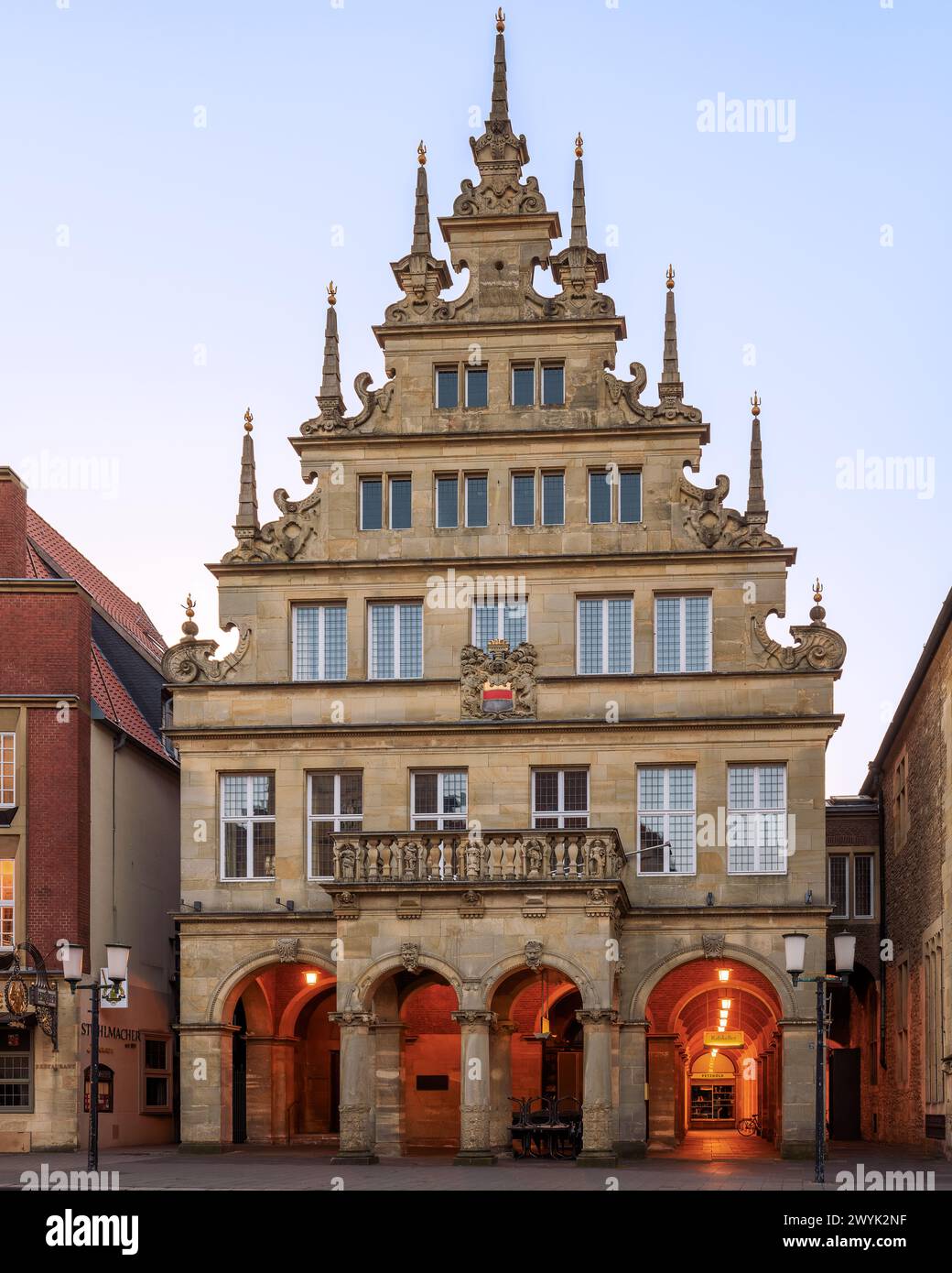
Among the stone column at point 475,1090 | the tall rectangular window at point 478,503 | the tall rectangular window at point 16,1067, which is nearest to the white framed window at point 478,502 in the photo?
the tall rectangular window at point 478,503

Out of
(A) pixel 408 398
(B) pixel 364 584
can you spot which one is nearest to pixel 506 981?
(B) pixel 364 584

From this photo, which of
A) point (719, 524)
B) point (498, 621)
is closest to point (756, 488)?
point (719, 524)

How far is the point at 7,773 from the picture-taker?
48656mm

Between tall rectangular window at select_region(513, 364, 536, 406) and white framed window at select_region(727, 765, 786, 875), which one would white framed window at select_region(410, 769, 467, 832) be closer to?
white framed window at select_region(727, 765, 786, 875)

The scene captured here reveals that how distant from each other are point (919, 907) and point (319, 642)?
51.3 ft

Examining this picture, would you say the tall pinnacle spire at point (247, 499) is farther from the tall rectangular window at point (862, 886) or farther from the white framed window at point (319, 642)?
the tall rectangular window at point (862, 886)

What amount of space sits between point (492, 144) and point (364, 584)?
10.6m

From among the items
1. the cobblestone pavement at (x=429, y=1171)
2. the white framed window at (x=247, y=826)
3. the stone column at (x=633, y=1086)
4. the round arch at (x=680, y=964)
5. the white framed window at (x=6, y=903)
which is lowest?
the cobblestone pavement at (x=429, y=1171)

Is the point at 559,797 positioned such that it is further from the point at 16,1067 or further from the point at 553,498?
the point at 16,1067

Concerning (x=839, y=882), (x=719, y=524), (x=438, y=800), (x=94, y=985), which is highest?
(x=719, y=524)

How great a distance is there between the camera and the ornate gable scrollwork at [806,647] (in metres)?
47.6

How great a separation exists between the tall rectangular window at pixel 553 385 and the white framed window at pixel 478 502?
2.24 m

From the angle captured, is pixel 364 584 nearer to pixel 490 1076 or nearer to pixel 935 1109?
pixel 490 1076

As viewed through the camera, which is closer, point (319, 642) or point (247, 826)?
point (247, 826)
